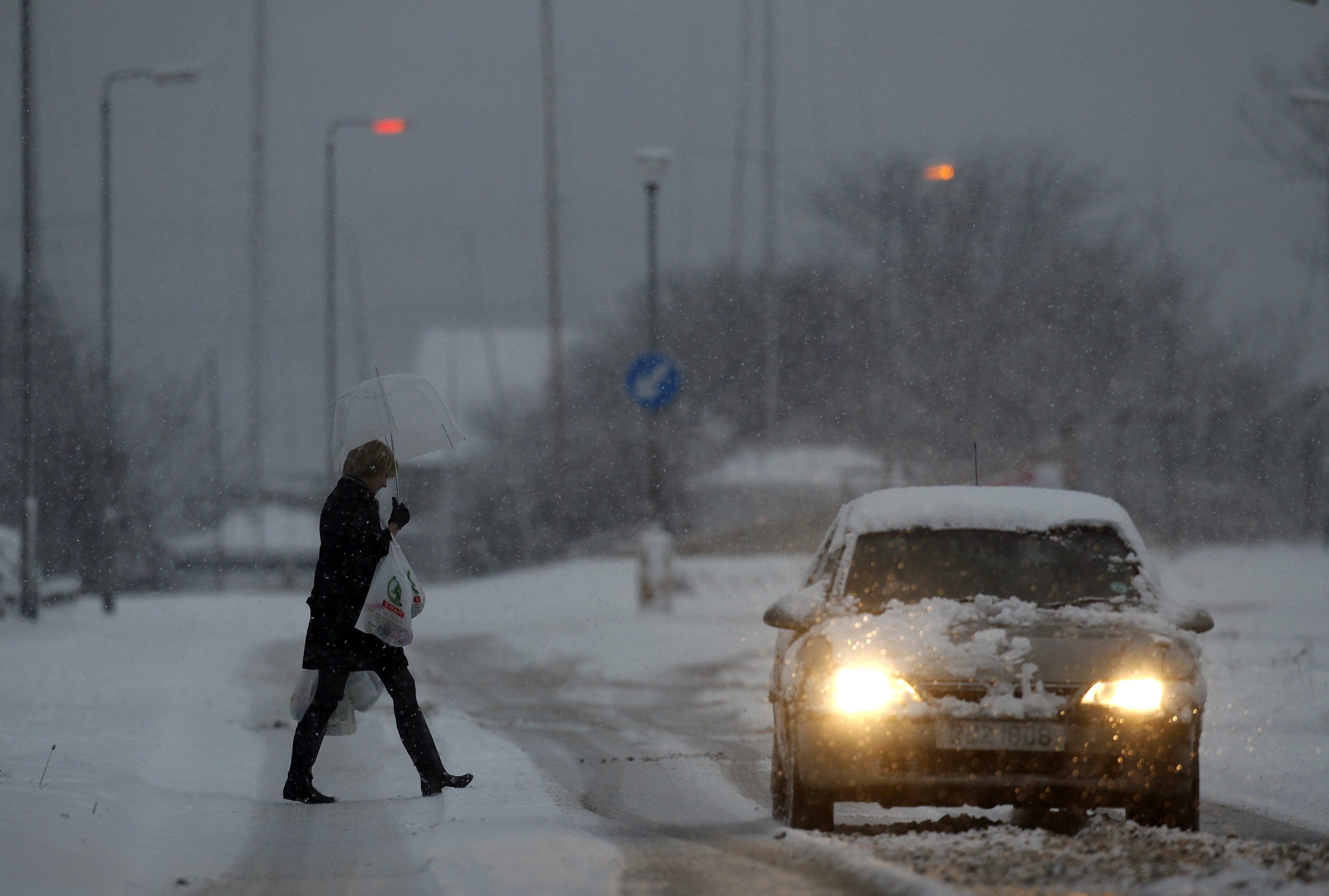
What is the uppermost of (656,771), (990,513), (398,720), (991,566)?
(990,513)

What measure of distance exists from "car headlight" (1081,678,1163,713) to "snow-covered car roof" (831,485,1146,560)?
3.10 ft

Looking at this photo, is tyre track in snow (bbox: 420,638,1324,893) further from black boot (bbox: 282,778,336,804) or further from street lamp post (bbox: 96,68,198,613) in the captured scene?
street lamp post (bbox: 96,68,198,613)

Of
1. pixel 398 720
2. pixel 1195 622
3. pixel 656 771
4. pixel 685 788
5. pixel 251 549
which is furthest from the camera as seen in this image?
pixel 251 549

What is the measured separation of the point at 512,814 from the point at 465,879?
1.45 meters

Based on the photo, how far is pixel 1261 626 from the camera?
20406mm

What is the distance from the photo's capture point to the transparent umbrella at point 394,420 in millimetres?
8047

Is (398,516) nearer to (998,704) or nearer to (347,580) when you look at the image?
(347,580)

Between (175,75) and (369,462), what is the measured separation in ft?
62.8

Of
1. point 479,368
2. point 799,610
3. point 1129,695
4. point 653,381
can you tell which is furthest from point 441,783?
point 479,368

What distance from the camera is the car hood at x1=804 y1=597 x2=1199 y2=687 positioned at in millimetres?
6359

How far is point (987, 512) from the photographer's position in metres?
7.24

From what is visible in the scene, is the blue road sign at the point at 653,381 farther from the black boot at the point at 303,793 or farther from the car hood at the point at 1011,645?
the car hood at the point at 1011,645

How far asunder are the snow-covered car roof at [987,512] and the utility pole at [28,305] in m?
17.1

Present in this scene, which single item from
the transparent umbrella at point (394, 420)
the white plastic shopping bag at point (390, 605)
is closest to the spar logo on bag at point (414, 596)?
the white plastic shopping bag at point (390, 605)
